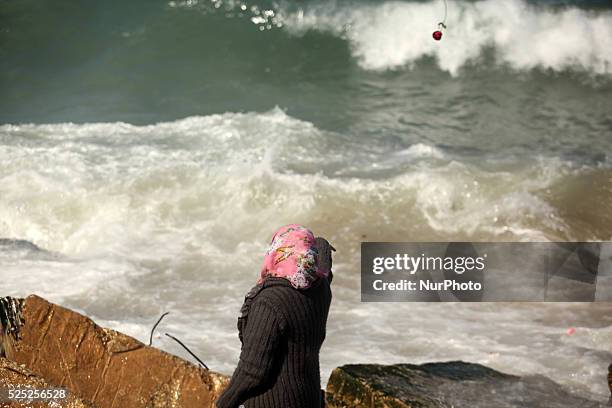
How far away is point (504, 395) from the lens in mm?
4941

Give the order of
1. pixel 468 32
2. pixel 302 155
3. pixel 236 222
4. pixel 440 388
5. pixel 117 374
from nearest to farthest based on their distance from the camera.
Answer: pixel 117 374
pixel 440 388
pixel 236 222
pixel 302 155
pixel 468 32

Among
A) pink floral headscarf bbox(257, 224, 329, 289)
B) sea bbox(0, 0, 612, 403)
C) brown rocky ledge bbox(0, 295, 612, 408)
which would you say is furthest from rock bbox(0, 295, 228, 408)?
sea bbox(0, 0, 612, 403)

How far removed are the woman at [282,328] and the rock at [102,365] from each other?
99 cm

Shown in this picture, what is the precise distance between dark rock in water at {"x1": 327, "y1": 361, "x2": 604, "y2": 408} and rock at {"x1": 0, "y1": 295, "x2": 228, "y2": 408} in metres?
0.72

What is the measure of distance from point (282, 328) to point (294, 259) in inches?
9.5

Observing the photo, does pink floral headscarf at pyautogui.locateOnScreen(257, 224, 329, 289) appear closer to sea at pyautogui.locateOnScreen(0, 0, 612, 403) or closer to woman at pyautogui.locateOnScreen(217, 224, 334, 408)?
woman at pyautogui.locateOnScreen(217, 224, 334, 408)

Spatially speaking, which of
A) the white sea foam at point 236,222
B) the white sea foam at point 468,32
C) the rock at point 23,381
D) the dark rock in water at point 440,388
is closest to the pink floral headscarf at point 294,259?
the dark rock in water at point 440,388

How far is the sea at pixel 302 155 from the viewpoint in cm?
702

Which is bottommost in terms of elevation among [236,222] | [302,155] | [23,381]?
[23,381]

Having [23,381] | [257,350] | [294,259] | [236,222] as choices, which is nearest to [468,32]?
[236,222]

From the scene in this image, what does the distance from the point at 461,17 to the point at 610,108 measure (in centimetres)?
468

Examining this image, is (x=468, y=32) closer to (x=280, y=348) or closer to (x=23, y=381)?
(x=23, y=381)

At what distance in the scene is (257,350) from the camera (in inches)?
115

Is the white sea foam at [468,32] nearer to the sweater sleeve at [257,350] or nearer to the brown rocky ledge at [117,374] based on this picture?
the brown rocky ledge at [117,374]
